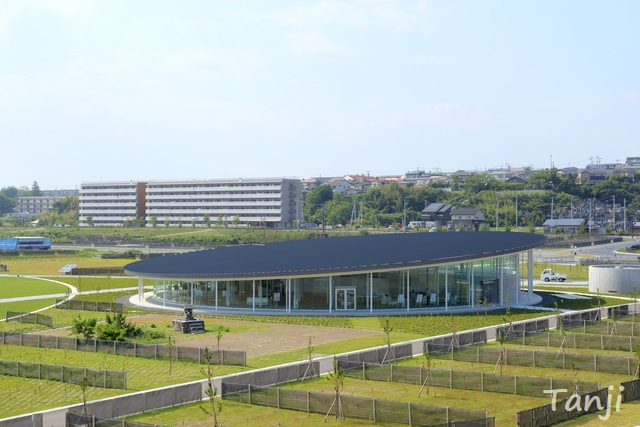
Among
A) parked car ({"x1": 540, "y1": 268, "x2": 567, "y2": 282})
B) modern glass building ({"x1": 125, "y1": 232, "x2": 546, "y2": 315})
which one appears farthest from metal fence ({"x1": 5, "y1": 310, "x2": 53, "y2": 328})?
parked car ({"x1": 540, "y1": 268, "x2": 567, "y2": 282})

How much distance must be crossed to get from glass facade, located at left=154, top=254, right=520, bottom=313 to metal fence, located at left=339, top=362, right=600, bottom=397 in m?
21.5

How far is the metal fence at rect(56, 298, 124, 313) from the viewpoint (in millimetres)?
59844

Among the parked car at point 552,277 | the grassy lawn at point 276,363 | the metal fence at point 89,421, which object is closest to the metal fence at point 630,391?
the grassy lawn at point 276,363

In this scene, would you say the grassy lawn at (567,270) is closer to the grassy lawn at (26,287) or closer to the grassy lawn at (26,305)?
the grassy lawn at (26,305)

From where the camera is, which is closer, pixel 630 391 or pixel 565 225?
pixel 630 391

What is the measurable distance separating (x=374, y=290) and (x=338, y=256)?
18.2ft

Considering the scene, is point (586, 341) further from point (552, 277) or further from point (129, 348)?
point (552, 277)

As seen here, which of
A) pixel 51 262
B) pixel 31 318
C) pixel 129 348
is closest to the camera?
pixel 129 348

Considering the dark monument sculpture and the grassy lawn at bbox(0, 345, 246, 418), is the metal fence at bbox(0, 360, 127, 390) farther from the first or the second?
the dark monument sculpture

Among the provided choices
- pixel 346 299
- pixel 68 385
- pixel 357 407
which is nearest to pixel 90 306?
pixel 346 299

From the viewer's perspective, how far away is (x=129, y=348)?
133 ft

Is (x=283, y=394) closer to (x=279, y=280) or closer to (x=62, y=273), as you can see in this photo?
Answer: (x=279, y=280)

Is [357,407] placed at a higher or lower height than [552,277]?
lower

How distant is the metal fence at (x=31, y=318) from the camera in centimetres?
5316
